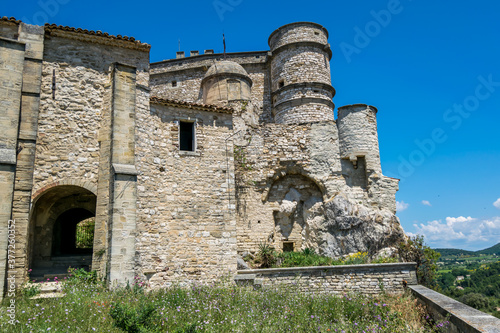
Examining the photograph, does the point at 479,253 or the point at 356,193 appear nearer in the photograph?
the point at 356,193

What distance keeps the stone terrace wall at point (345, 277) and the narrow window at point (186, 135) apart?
18.5 feet

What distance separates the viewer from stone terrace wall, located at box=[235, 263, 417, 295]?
13.5m

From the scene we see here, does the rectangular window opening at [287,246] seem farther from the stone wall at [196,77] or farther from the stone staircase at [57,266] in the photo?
the stone wall at [196,77]

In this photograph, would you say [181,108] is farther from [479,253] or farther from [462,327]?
[479,253]

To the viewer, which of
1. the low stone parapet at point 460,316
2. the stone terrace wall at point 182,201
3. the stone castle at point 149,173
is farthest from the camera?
the stone terrace wall at point 182,201

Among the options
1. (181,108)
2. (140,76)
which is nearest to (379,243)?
(181,108)

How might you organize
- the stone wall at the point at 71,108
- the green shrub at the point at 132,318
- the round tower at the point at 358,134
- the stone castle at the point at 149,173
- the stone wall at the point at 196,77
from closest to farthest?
the green shrub at the point at 132,318
the stone castle at the point at 149,173
the stone wall at the point at 71,108
the round tower at the point at 358,134
the stone wall at the point at 196,77

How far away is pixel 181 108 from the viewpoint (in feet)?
47.8

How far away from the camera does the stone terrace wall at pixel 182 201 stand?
12547 millimetres

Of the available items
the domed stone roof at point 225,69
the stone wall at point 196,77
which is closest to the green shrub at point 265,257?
the domed stone roof at point 225,69

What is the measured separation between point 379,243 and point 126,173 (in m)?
11.7

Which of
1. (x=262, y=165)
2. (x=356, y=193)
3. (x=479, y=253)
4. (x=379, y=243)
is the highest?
(x=262, y=165)

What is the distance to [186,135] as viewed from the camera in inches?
587

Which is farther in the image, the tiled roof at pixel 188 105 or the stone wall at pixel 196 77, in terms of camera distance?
the stone wall at pixel 196 77
